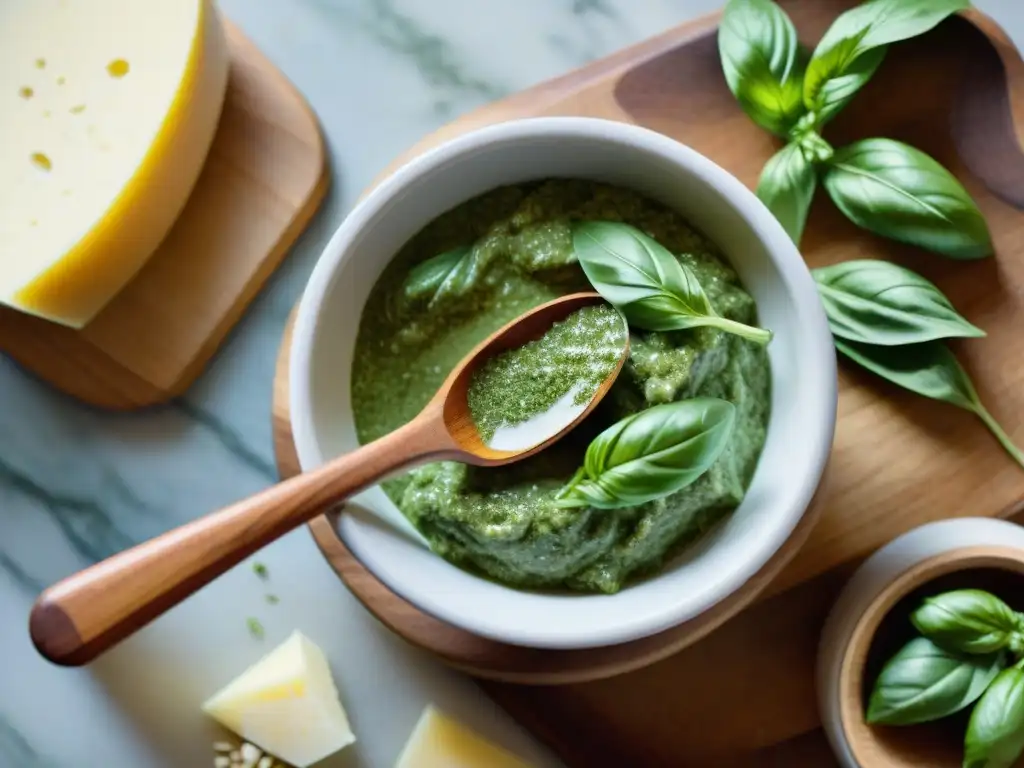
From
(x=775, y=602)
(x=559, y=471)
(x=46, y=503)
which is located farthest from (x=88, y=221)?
(x=775, y=602)

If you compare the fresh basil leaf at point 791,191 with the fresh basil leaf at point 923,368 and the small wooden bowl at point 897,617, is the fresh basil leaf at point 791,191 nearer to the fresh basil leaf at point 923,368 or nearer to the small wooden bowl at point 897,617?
the fresh basil leaf at point 923,368

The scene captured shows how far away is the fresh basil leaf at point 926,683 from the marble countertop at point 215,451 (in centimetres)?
75

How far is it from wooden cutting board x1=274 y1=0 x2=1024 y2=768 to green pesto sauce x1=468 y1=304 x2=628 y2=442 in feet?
1.39

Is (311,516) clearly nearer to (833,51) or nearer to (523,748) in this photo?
(523,748)

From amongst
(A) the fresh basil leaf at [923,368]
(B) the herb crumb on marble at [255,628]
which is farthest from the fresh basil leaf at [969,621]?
(B) the herb crumb on marble at [255,628]

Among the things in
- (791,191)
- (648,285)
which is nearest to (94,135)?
(648,285)

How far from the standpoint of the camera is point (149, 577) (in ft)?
3.88

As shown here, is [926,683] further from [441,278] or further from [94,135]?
[94,135]

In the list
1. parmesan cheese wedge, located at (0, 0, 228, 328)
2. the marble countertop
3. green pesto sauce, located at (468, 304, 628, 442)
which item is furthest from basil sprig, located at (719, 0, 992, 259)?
parmesan cheese wedge, located at (0, 0, 228, 328)

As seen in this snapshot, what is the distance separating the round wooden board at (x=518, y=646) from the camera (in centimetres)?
148

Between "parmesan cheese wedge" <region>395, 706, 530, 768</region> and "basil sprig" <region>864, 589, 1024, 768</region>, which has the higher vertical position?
"basil sprig" <region>864, 589, 1024, 768</region>

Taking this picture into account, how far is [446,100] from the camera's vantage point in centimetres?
175

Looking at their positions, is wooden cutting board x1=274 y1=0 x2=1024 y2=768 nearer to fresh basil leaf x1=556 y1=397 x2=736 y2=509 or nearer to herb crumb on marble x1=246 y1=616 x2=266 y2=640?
herb crumb on marble x1=246 y1=616 x2=266 y2=640

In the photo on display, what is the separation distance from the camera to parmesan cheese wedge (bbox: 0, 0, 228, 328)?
1.58 metres
